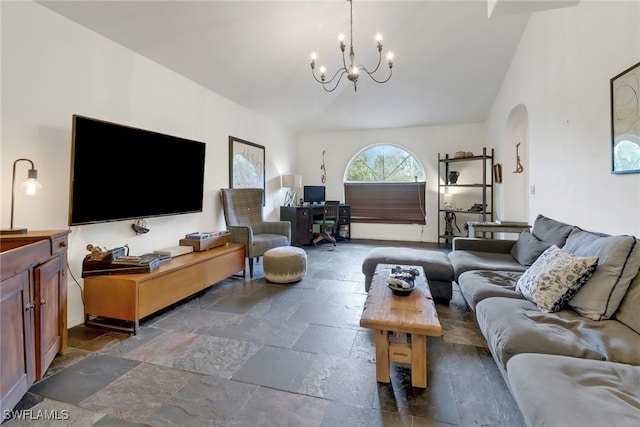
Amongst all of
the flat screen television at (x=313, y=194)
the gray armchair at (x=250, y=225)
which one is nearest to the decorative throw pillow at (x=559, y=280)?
the gray armchair at (x=250, y=225)

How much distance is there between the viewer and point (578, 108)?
247cm

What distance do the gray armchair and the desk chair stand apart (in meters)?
1.62

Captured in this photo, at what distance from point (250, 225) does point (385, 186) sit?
132 inches

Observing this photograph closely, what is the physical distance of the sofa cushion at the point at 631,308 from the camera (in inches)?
57.2

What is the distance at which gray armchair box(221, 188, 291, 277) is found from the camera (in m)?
3.82

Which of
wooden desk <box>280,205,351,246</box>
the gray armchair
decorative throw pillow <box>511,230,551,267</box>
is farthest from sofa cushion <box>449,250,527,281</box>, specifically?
wooden desk <box>280,205,351,246</box>

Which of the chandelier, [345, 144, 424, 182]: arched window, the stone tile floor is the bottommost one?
the stone tile floor

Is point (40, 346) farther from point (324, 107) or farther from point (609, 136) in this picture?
point (324, 107)

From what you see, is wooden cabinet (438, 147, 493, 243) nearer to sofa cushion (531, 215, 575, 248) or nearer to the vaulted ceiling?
the vaulted ceiling

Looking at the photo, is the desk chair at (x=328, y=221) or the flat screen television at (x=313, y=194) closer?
the desk chair at (x=328, y=221)

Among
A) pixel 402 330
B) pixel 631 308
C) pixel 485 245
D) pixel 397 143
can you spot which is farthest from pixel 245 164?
pixel 631 308

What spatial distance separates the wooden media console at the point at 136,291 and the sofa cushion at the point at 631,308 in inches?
121

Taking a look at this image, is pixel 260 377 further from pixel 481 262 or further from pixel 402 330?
pixel 481 262

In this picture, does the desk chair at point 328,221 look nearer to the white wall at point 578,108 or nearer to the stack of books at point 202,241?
the stack of books at point 202,241
